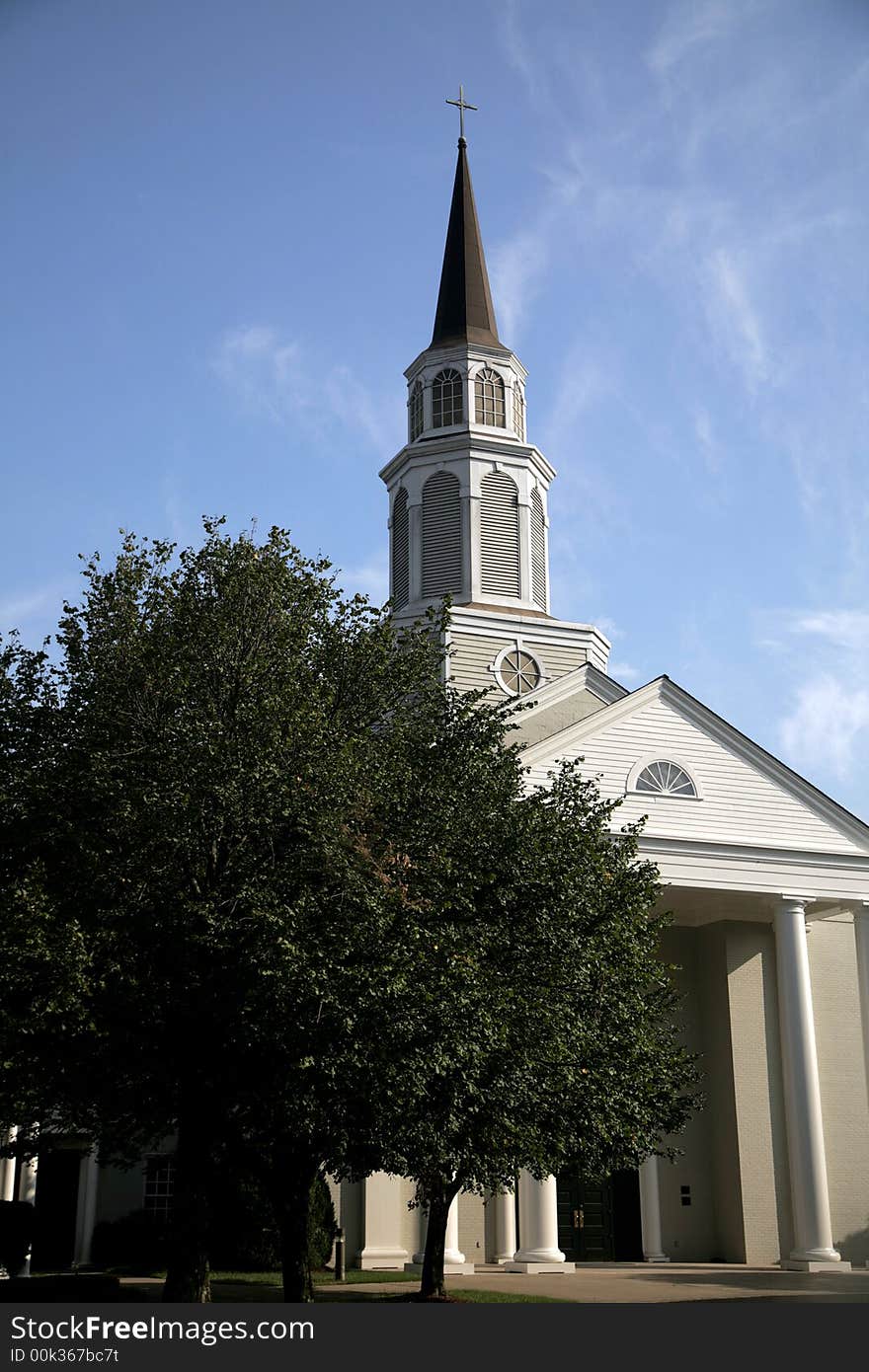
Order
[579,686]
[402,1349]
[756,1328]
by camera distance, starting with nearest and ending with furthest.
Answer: [402,1349] < [756,1328] < [579,686]

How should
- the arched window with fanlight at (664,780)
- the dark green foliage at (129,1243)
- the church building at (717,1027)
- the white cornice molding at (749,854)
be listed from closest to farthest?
the church building at (717,1027)
the white cornice molding at (749,854)
the dark green foliage at (129,1243)
the arched window with fanlight at (664,780)

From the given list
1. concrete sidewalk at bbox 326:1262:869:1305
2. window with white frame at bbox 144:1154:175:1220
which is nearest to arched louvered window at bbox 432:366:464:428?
window with white frame at bbox 144:1154:175:1220

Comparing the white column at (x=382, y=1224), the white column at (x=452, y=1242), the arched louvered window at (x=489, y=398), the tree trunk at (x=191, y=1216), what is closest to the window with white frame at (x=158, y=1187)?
the white column at (x=382, y=1224)

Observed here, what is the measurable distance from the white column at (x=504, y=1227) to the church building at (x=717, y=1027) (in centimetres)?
4

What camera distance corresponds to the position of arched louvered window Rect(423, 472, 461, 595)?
115 ft

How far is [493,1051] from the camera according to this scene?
15891 mm

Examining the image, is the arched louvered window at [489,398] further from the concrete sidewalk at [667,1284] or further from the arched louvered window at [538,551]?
the concrete sidewalk at [667,1284]

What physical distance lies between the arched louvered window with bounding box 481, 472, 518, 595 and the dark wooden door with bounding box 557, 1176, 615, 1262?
13.9 meters

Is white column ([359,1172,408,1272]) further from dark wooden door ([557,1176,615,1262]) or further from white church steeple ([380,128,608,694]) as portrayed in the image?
white church steeple ([380,128,608,694])

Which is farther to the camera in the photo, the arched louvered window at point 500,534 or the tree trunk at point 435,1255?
the arched louvered window at point 500,534

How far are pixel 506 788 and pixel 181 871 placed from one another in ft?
15.2

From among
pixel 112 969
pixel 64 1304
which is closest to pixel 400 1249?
pixel 64 1304

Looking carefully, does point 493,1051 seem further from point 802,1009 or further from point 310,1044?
point 802,1009

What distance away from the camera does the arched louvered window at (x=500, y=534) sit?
115 feet
